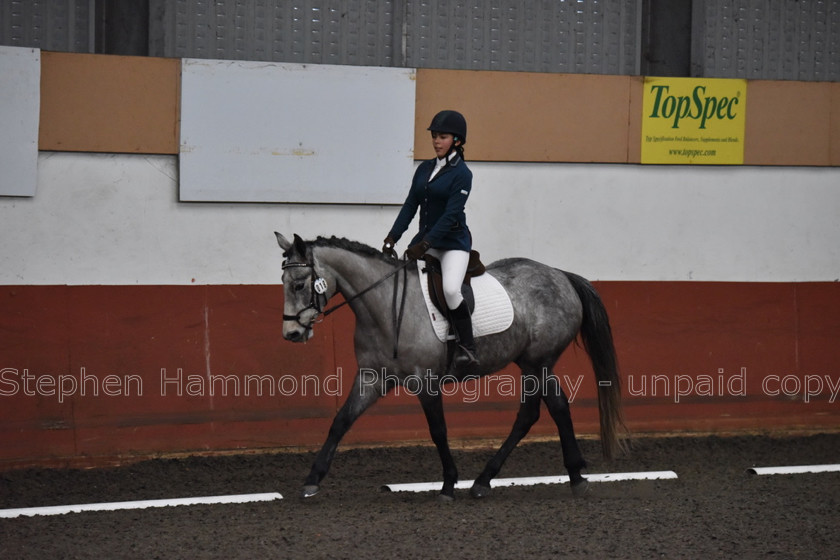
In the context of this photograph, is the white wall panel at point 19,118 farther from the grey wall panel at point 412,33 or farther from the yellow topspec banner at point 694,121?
the yellow topspec banner at point 694,121

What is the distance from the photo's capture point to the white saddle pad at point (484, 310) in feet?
20.4

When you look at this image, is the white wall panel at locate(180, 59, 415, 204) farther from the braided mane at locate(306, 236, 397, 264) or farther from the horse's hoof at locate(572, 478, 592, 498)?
the horse's hoof at locate(572, 478, 592, 498)

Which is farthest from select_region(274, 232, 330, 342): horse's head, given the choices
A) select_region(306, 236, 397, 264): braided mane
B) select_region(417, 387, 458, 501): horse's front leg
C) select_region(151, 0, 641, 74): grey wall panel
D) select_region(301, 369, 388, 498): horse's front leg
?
select_region(151, 0, 641, 74): grey wall panel

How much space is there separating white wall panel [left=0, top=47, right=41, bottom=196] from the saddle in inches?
128

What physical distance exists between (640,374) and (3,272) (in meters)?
5.11

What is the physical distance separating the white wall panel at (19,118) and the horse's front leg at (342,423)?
10.4 feet

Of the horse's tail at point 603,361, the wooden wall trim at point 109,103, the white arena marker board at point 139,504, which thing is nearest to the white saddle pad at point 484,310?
the horse's tail at point 603,361

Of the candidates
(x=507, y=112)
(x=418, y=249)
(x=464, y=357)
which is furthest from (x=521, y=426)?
(x=507, y=112)

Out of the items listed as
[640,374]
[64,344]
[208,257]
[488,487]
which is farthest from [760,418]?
[64,344]

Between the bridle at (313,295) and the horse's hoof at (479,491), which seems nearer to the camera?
the bridle at (313,295)

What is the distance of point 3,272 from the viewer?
7543 mm

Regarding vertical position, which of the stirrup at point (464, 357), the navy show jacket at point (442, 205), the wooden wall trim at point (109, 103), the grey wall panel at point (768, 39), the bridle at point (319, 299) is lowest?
the stirrup at point (464, 357)

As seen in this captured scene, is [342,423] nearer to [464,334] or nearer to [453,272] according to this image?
[464,334]

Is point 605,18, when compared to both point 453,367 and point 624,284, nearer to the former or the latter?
point 624,284
